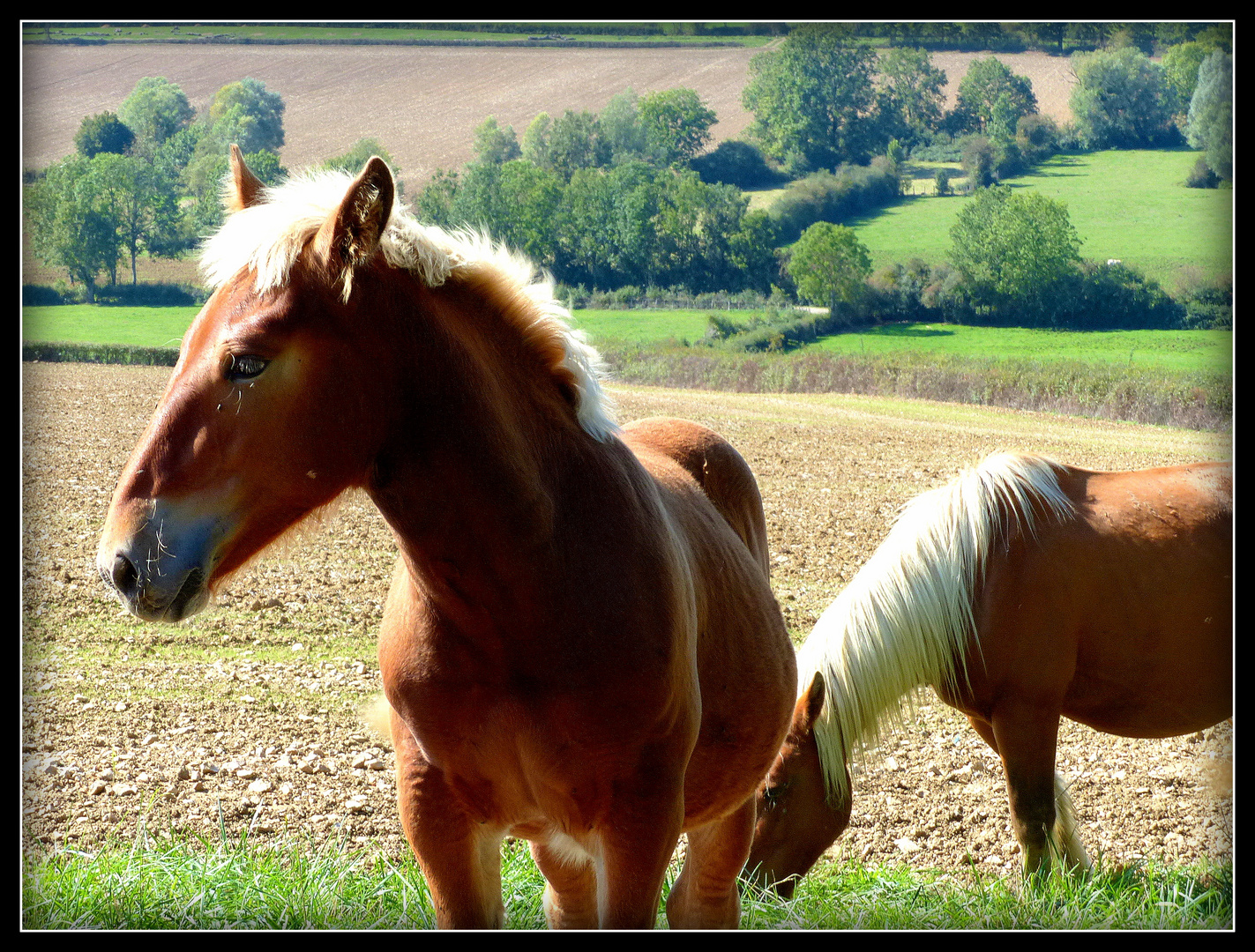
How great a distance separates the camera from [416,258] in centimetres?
161

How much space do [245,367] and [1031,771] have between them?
349 cm

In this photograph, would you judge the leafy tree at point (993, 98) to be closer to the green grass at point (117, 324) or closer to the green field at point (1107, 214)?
the green field at point (1107, 214)

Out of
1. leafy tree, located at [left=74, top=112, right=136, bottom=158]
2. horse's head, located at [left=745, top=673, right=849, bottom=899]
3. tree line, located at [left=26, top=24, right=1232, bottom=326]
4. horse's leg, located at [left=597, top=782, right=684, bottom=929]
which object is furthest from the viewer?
leafy tree, located at [left=74, top=112, right=136, bottom=158]

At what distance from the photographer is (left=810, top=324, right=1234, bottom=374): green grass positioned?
9219 millimetres

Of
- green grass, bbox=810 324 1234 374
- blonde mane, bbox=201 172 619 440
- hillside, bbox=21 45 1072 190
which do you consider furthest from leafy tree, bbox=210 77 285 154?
green grass, bbox=810 324 1234 374

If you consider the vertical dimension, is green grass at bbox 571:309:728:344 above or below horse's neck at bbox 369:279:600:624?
above

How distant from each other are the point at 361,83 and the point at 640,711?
8.98m

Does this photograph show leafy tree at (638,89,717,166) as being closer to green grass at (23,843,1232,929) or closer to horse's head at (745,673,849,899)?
horse's head at (745,673,849,899)

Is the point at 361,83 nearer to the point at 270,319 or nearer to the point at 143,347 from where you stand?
the point at 143,347

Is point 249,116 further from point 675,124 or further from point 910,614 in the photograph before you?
point 910,614

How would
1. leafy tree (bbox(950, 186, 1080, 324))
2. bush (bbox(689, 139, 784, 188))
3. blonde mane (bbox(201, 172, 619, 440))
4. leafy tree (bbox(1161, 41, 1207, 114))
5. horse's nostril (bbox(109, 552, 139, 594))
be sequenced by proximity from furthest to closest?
leafy tree (bbox(950, 186, 1080, 324))
bush (bbox(689, 139, 784, 188))
leafy tree (bbox(1161, 41, 1207, 114))
blonde mane (bbox(201, 172, 619, 440))
horse's nostril (bbox(109, 552, 139, 594))

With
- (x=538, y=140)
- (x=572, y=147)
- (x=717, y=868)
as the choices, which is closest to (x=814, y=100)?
(x=572, y=147)

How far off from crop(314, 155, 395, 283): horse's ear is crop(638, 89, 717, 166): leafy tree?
762 cm
